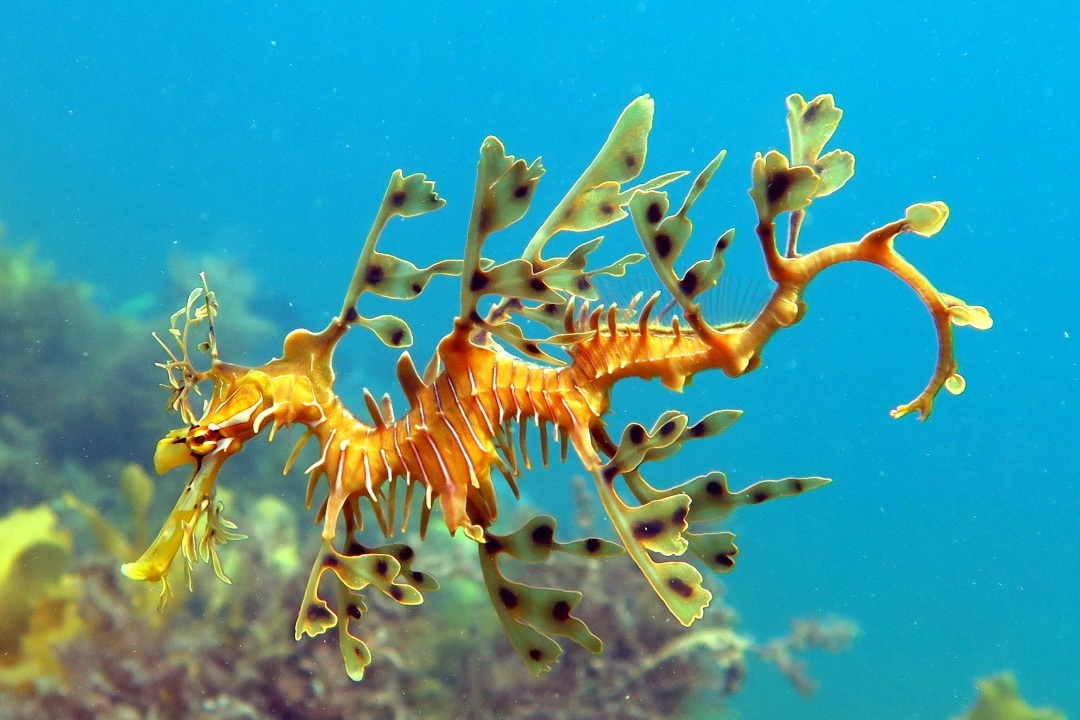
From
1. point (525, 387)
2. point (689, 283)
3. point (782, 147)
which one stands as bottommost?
point (525, 387)

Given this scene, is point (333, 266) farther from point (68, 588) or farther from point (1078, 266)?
point (1078, 266)

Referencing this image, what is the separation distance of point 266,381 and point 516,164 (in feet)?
2.39

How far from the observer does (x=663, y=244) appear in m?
1.52

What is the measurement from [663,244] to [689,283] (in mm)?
101

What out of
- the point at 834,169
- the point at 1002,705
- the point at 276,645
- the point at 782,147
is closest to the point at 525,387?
the point at 834,169

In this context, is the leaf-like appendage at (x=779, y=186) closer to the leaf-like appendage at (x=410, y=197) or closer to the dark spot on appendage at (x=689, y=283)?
the dark spot on appendage at (x=689, y=283)

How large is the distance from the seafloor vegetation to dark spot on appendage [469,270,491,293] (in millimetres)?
3389

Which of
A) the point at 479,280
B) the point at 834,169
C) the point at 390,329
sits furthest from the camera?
the point at 390,329

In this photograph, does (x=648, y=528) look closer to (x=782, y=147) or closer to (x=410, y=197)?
(x=410, y=197)

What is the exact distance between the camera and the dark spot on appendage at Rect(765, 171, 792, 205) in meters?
1.42

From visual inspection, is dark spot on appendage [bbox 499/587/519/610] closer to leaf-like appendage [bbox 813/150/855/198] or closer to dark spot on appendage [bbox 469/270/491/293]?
dark spot on appendage [bbox 469/270/491/293]

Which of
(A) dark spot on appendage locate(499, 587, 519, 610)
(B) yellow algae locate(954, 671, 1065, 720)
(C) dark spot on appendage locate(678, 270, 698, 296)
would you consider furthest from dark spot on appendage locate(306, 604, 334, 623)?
(B) yellow algae locate(954, 671, 1065, 720)

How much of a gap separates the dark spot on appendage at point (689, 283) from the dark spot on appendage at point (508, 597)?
2.63ft

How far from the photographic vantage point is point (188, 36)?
5228 cm
